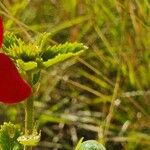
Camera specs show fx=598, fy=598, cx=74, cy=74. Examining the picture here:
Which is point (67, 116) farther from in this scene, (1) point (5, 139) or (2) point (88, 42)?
(1) point (5, 139)

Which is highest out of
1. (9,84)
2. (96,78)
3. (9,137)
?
(9,84)

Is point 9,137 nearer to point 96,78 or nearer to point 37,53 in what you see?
point 37,53

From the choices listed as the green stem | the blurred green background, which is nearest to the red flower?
the green stem

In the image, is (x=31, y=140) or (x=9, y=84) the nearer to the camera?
(x=9, y=84)

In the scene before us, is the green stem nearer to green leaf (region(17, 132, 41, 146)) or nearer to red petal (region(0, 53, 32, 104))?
green leaf (region(17, 132, 41, 146))

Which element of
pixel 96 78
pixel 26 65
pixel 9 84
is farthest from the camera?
pixel 96 78

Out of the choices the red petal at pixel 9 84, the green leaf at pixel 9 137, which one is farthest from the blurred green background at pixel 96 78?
the red petal at pixel 9 84

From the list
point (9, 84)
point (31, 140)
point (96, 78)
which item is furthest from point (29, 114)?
point (96, 78)
